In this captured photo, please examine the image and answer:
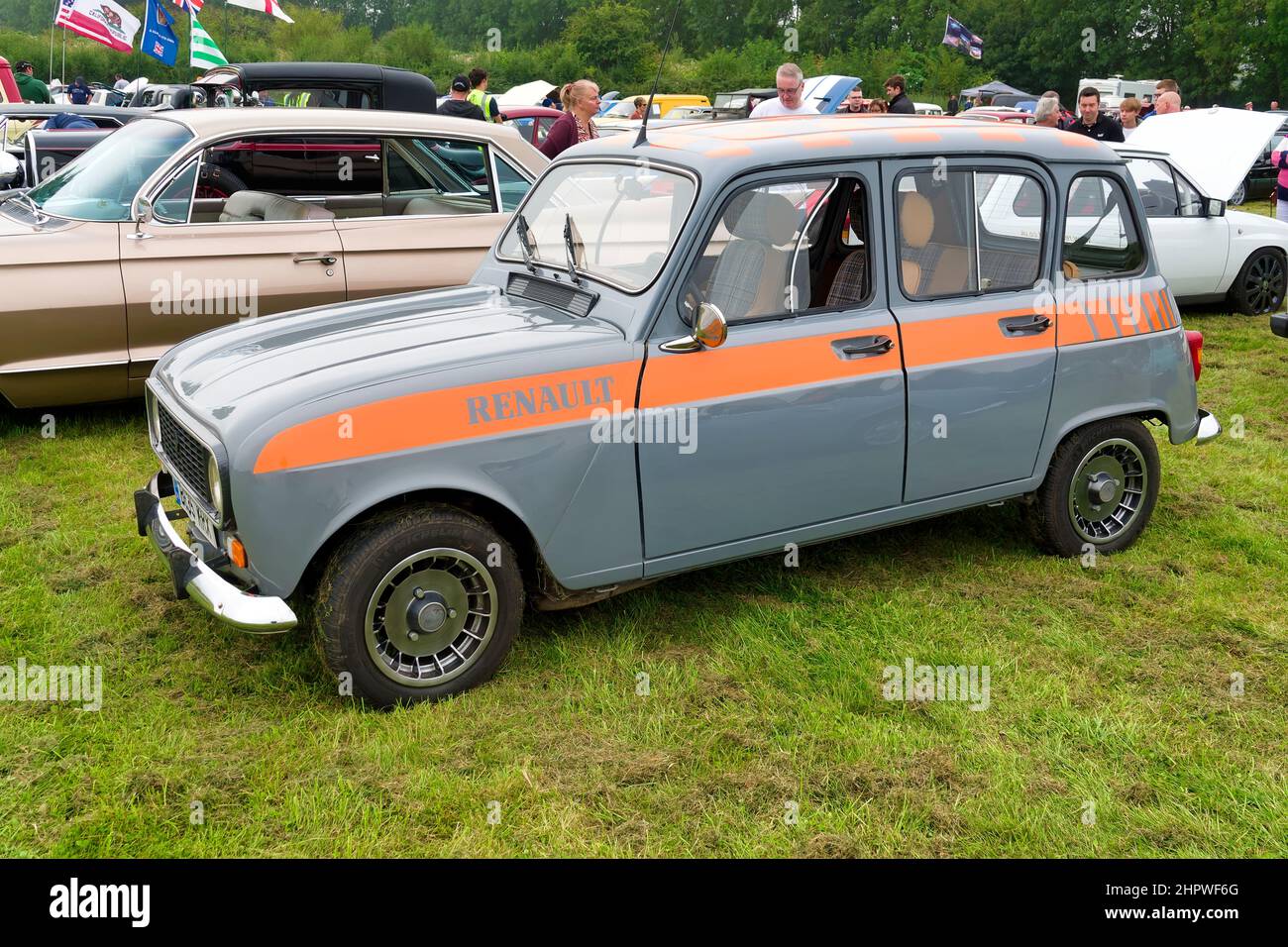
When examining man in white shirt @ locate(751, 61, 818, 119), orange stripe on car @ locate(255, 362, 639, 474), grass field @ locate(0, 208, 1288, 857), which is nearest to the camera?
grass field @ locate(0, 208, 1288, 857)

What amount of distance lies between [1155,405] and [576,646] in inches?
118

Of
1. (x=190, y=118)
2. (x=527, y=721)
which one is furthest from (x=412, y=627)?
(x=190, y=118)

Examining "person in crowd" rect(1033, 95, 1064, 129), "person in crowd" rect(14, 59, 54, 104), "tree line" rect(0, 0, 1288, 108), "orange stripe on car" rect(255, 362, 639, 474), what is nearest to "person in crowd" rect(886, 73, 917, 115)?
"person in crowd" rect(1033, 95, 1064, 129)

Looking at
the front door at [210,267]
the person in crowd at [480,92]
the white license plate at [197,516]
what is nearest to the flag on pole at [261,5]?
the person in crowd at [480,92]

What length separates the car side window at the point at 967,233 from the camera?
15.3ft

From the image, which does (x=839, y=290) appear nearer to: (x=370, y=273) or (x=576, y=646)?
(x=576, y=646)

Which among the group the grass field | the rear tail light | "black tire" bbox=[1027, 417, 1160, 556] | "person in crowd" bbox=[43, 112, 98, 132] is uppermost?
"person in crowd" bbox=[43, 112, 98, 132]

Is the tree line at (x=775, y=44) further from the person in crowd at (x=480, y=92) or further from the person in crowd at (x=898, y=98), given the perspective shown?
the person in crowd at (x=898, y=98)

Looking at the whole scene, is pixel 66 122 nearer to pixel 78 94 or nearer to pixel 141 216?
pixel 141 216

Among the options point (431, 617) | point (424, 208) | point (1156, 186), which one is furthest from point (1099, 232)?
point (1156, 186)

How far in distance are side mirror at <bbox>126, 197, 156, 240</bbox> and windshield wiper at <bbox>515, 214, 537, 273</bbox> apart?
2673mm

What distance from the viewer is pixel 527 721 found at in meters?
3.98

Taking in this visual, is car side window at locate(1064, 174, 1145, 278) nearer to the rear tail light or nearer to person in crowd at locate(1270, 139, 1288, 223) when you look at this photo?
the rear tail light

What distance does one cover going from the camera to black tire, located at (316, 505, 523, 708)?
3.78 m
